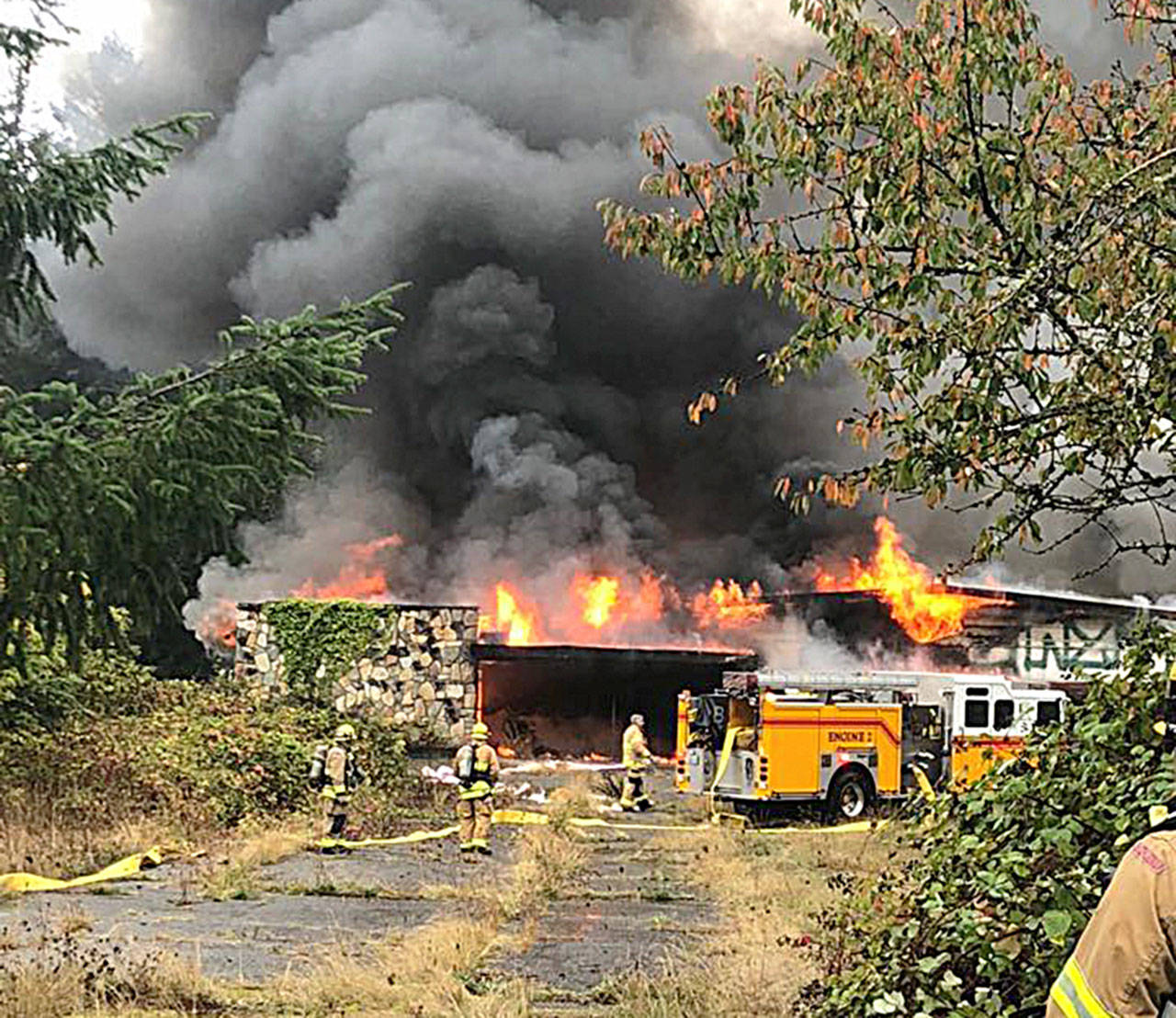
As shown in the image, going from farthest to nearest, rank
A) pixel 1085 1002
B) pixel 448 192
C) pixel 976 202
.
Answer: pixel 448 192, pixel 976 202, pixel 1085 1002

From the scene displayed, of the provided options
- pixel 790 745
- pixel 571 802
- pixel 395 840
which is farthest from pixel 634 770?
pixel 395 840

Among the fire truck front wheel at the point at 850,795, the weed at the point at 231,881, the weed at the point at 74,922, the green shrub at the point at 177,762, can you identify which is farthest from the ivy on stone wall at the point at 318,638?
the weed at the point at 74,922

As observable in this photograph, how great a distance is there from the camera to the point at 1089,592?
24484 millimetres

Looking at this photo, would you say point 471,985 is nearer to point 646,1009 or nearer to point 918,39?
point 646,1009

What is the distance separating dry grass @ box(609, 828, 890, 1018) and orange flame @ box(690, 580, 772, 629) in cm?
942

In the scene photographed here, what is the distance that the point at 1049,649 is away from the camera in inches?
900

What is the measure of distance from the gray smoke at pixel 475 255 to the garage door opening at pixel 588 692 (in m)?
2.82

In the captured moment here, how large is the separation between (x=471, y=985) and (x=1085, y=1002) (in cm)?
517

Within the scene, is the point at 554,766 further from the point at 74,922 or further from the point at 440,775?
the point at 74,922

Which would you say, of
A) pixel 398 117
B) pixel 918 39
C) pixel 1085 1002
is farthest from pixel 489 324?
pixel 1085 1002

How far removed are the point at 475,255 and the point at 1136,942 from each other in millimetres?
24863

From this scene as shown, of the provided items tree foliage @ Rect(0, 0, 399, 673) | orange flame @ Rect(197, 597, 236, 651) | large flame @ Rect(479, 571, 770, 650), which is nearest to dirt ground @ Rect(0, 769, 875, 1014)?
tree foliage @ Rect(0, 0, 399, 673)

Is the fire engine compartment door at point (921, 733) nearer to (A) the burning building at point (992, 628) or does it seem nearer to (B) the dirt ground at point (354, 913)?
(B) the dirt ground at point (354, 913)

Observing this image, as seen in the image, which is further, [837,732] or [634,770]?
[634,770]
